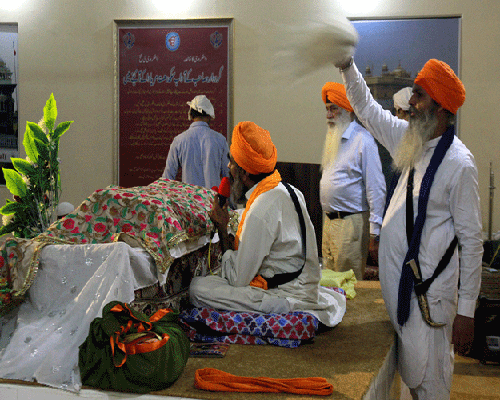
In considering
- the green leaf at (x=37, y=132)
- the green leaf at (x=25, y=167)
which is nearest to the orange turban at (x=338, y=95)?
the green leaf at (x=37, y=132)

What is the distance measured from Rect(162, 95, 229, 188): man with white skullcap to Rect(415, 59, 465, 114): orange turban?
2.56 meters

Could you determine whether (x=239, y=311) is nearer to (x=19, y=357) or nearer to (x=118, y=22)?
(x=19, y=357)

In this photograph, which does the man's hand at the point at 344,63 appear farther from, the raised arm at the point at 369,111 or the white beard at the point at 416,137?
the white beard at the point at 416,137

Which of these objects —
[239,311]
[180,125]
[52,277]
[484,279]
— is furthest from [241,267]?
[180,125]

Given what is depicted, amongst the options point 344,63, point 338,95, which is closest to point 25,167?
point 344,63

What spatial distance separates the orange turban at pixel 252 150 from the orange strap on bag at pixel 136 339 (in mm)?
1019

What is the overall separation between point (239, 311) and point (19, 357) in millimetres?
1018

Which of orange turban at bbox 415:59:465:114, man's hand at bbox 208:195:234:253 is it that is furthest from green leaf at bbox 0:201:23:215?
orange turban at bbox 415:59:465:114

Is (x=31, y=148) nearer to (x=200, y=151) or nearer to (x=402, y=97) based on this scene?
(x=200, y=151)

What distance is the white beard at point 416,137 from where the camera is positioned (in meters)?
2.72

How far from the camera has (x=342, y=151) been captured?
448 centimetres

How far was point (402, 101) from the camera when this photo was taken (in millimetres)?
5152

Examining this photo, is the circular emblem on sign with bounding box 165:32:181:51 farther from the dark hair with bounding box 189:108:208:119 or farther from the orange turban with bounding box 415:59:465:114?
the orange turban with bounding box 415:59:465:114

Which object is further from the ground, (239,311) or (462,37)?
(462,37)
